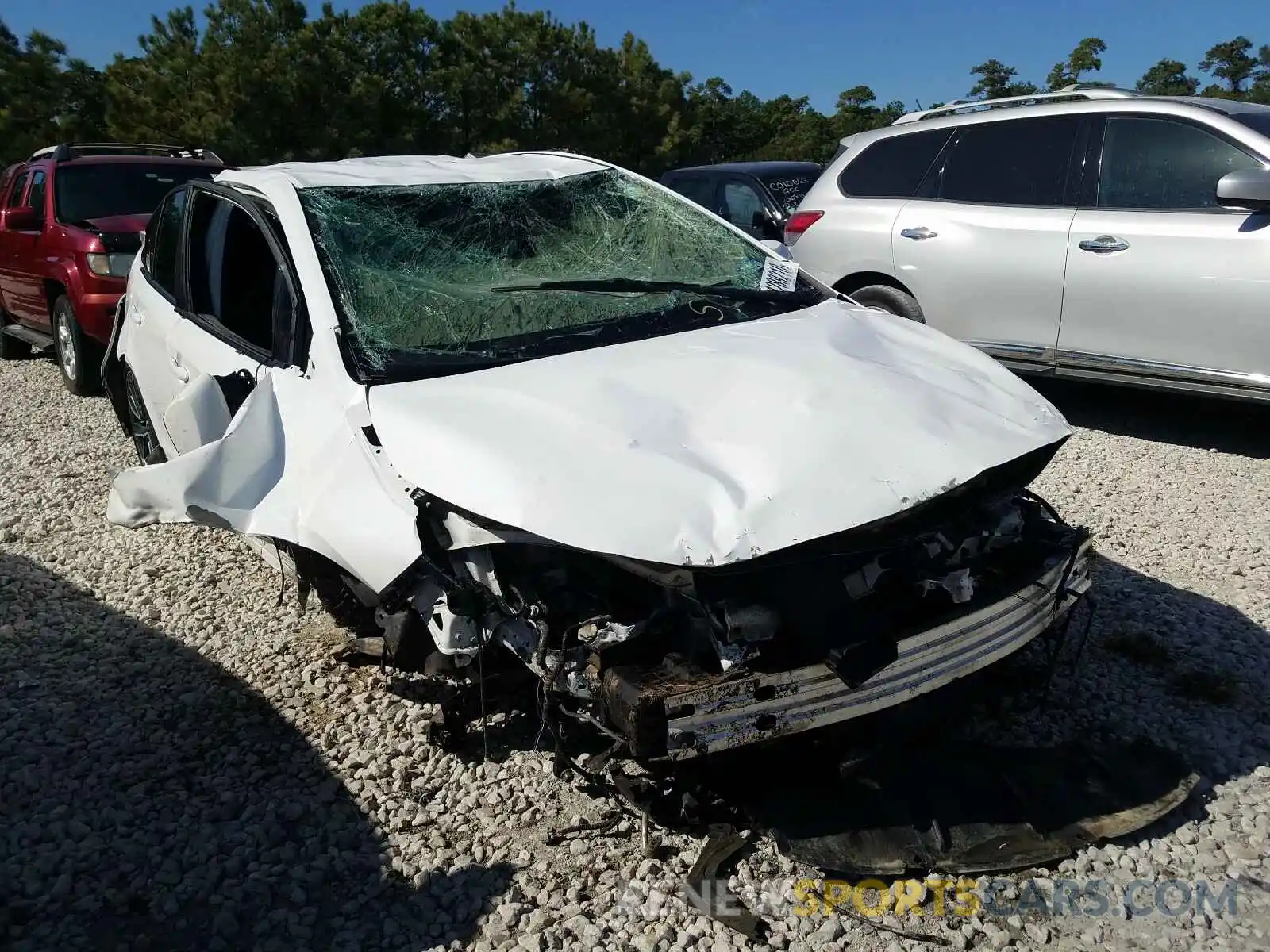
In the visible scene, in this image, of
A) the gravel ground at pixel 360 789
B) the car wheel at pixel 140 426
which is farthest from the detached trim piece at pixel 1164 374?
the car wheel at pixel 140 426

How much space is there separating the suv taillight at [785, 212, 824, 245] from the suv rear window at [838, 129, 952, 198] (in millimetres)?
260

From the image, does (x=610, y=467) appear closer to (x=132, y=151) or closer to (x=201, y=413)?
(x=201, y=413)

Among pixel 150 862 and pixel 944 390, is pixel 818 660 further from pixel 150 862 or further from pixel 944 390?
pixel 150 862

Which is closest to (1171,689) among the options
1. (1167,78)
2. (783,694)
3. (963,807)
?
(963,807)

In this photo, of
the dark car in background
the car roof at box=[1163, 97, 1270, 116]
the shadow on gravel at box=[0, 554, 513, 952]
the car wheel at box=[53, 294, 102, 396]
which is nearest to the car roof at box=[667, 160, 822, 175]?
the dark car in background

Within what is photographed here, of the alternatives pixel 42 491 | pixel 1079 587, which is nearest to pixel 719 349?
pixel 1079 587

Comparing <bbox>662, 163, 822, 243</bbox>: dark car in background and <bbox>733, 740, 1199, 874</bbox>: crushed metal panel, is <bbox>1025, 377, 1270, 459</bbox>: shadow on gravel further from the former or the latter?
<bbox>733, 740, 1199, 874</bbox>: crushed metal panel

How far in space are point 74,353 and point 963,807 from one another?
740 cm

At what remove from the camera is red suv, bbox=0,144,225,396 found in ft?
22.8

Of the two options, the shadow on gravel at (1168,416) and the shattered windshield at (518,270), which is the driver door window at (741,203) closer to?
the shadow on gravel at (1168,416)

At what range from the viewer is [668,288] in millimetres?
3586

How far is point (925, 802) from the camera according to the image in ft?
8.61

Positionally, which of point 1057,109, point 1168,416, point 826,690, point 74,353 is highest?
point 1057,109

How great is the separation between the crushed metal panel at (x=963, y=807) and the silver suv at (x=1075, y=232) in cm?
330
